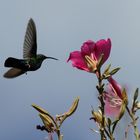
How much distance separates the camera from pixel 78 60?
2.18 meters

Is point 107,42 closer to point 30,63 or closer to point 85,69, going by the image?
point 85,69

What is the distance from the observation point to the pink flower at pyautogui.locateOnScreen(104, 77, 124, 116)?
6.98 ft

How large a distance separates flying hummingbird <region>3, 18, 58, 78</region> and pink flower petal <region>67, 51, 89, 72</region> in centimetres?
91

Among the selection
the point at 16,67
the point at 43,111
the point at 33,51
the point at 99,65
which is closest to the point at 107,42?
the point at 99,65

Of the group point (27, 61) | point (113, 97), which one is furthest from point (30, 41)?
point (113, 97)

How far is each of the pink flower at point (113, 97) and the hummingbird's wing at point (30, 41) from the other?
3.51 ft

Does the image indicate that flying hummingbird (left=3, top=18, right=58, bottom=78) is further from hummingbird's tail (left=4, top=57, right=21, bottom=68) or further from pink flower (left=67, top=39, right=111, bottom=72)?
pink flower (left=67, top=39, right=111, bottom=72)

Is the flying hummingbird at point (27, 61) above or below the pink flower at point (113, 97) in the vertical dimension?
above

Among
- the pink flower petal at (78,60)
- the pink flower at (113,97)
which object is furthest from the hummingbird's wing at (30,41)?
the pink flower at (113,97)

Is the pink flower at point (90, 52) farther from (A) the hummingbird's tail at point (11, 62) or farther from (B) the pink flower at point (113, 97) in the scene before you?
(A) the hummingbird's tail at point (11, 62)

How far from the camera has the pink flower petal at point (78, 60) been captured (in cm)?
215

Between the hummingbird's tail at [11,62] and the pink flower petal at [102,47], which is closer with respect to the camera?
the pink flower petal at [102,47]

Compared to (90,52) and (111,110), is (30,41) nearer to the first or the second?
(90,52)

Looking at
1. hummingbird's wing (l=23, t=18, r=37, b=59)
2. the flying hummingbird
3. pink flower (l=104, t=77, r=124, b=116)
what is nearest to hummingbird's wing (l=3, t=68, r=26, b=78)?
the flying hummingbird
